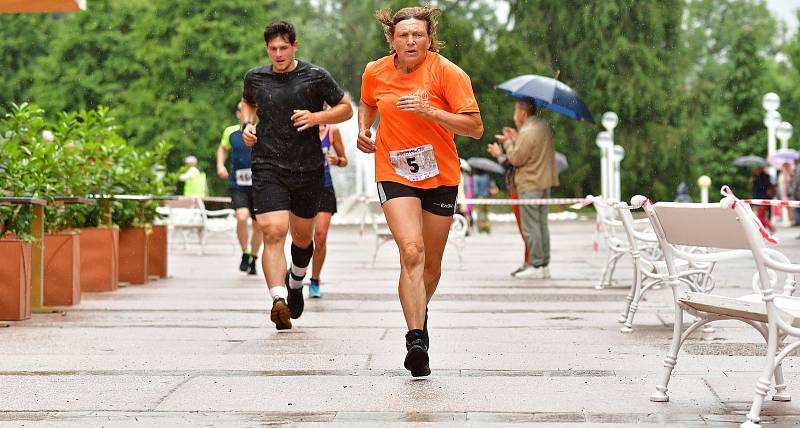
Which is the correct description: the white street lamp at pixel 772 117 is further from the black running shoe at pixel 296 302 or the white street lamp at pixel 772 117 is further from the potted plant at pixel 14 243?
the potted plant at pixel 14 243

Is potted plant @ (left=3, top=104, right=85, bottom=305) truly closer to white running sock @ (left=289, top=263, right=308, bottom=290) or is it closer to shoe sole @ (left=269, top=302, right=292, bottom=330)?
white running sock @ (left=289, top=263, right=308, bottom=290)

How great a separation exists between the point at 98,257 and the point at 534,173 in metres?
4.75

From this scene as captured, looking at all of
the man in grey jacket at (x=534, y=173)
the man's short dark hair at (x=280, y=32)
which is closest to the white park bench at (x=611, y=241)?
the man in grey jacket at (x=534, y=173)

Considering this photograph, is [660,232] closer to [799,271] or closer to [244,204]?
[799,271]

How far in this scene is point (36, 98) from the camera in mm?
55438

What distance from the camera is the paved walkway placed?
20.5ft

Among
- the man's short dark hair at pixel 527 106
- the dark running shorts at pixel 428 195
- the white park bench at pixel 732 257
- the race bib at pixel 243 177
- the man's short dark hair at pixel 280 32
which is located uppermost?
the man's short dark hair at pixel 280 32

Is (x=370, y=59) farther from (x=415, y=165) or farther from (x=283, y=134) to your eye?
(x=415, y=165)

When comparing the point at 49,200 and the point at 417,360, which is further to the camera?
the point at 49,200

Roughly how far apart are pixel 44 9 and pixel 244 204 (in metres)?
3.53

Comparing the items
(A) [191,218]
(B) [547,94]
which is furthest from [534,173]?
(A) [191,218]

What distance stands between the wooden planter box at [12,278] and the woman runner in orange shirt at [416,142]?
143 inches

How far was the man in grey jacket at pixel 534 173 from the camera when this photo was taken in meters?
15.7

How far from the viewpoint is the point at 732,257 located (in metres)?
6.77
